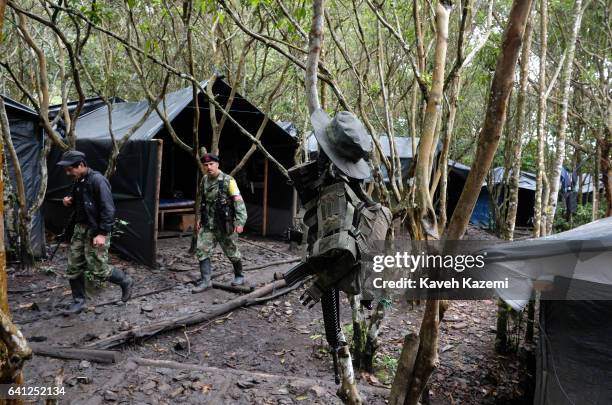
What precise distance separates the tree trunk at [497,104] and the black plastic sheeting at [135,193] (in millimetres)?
6031

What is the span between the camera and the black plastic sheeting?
7.40 metres

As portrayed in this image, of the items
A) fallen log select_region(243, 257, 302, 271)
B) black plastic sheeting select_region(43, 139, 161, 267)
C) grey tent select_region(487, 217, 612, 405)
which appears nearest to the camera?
grey tent select_region(487, 217, 612, 405)

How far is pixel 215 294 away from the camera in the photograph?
21.2 feet

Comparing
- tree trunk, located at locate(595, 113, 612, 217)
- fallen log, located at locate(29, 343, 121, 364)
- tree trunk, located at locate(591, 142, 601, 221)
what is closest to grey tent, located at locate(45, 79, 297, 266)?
fallen log, located at locate(29, 343, 121, 364)

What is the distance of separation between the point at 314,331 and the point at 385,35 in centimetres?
635

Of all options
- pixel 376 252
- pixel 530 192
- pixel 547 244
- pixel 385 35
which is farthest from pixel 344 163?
pixel 530 192

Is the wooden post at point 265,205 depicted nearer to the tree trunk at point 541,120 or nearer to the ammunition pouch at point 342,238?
the tree trunk at point 541,120

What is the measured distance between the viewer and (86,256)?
523 cm

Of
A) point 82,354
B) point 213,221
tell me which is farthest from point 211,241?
point 82,354

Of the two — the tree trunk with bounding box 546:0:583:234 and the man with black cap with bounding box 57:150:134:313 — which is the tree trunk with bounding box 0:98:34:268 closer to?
the man with black cap with bounding box 57:150:134:313

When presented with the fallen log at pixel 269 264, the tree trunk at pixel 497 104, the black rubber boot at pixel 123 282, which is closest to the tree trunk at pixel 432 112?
the tree trunk at pixel 497 104

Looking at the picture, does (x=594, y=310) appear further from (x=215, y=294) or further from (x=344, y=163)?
(x=215, y=294)

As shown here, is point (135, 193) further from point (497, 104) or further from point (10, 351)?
point (497, 104)

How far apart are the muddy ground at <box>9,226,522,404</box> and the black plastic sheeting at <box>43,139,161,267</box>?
1.37 ft
